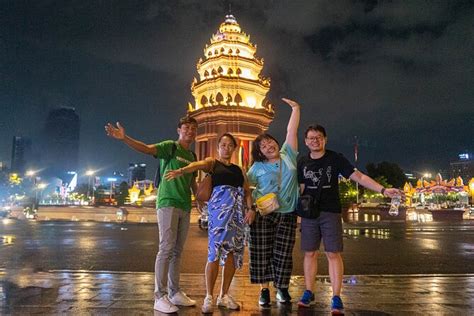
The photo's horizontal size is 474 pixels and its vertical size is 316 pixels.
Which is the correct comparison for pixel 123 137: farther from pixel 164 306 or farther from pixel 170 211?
pixel 164 306

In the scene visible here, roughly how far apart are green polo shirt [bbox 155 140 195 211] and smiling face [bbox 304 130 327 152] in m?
1.55

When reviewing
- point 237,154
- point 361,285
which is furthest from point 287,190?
point 237,154

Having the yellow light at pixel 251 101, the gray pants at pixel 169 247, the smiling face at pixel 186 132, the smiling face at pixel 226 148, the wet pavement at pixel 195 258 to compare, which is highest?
the yellow light at pixel 251 101

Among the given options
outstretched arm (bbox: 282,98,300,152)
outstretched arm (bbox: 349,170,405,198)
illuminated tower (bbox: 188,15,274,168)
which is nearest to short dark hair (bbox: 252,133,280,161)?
outstretched arm (bbox: 282,98,300,152)

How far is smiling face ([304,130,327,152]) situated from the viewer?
17.0ft

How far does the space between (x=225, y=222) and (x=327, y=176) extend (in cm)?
137

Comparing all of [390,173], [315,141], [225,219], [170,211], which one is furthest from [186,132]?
[390,173]

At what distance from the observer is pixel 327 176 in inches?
200

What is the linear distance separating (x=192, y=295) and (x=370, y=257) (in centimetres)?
633

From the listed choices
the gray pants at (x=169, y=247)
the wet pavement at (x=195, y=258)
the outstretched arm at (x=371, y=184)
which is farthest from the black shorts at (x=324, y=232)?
the wet pavement at (x=195, y=258)

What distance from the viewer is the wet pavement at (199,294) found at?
4.76 metres

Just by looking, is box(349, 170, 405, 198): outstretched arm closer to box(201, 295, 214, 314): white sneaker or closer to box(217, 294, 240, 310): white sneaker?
box(217, 294, 240, 310): white sneaker

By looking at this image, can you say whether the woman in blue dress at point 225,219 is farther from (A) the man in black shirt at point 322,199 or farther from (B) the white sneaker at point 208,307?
(A) the man in black shirt at point 322,199

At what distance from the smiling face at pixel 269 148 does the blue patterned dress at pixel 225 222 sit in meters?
0.65
